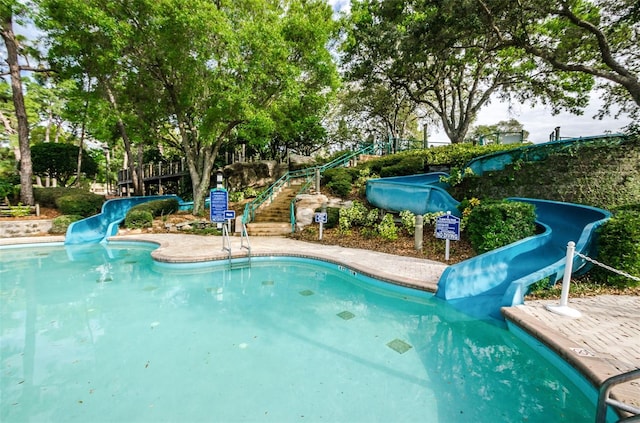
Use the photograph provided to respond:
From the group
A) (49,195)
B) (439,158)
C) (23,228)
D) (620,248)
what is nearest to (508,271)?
(620,248)

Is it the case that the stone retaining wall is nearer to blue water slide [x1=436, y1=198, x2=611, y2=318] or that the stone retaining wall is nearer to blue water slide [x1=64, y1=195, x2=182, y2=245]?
blue water slide [x1=64, y1=195, x2=182, y2=245]

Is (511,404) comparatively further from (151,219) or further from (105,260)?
(151,219)

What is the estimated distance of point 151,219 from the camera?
1317cm

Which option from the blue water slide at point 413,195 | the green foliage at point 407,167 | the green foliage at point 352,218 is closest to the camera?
the blue water slide at point 413,195

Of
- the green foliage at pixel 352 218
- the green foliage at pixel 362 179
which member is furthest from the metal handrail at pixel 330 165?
the green foliage at pixel 362 179

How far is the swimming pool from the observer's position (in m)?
2.70

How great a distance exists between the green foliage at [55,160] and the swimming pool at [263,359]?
65.5ft

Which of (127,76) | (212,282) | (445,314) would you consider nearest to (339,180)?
(212,282)

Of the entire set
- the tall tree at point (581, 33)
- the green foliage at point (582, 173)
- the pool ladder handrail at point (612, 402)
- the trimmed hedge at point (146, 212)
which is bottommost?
the pool ladder handrail at point (612, 402)

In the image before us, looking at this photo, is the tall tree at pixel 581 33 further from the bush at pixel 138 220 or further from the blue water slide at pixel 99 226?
the blue water slide at pixel 99 226

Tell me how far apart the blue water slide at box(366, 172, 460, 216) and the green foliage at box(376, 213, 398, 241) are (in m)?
0.54

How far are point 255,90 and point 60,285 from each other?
1063 cm

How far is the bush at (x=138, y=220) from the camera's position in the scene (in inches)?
505

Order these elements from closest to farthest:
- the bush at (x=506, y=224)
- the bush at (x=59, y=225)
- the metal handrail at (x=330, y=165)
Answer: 1. the bush at (x=506, y=224)
2. the metal handrail at (x=330, y=165)
3. the bush at (x=59, y=225)
